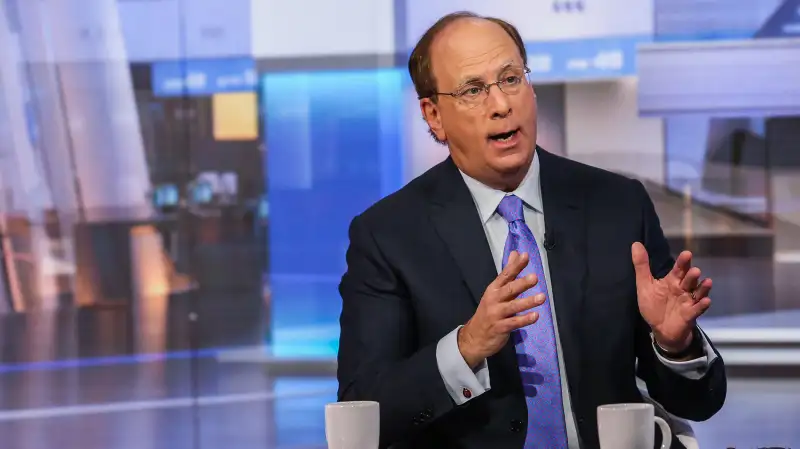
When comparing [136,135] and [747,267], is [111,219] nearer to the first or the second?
[136,135]

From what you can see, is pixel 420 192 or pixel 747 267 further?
pixel 747 267

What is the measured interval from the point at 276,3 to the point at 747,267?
240 centimetres

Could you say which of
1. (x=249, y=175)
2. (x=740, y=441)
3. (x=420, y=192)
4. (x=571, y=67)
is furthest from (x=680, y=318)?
(x=249, y=175)

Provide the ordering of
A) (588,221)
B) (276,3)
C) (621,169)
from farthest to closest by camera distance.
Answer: (276,3)
(621,169)
(588,221)

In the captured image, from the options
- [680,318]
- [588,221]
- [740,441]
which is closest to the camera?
[680,318]

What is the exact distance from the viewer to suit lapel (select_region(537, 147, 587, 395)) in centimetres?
191

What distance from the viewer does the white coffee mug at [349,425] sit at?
147cm

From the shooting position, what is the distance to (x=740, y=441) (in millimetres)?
4309

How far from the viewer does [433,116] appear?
208 cm

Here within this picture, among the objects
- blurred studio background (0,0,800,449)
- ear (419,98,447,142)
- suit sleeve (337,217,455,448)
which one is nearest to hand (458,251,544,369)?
suit sleeve (337,217,455,448)

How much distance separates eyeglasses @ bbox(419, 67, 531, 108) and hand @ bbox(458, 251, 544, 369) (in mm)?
389

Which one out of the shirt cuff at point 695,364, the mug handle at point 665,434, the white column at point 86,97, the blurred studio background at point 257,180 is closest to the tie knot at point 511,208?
A: the shirt cuff at point 695,364

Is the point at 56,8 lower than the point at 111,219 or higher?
higher

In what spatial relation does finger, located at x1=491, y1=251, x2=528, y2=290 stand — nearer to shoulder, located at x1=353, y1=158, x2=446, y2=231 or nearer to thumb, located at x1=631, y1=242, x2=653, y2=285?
thumb, located at x1=631, y1=242, x2=653, y2=285
